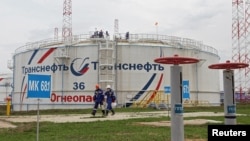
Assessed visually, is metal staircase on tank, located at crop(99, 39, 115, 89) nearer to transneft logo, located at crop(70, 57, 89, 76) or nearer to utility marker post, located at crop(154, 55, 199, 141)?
transneft logo, located at crop(70, 57, 89, 76)

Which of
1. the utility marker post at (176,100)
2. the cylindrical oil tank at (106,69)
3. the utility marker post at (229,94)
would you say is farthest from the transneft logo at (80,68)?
the utility marker post at (176,100)

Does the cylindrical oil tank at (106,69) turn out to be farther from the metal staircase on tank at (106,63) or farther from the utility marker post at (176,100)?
the utility marker post at (176,100)

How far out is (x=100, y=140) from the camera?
36.0ft

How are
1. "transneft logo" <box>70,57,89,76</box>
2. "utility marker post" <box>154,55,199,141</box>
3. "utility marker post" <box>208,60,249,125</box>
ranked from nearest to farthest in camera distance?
1. "utility marker post" <box>154,55,199,141</box>
2. "utility marker post" <box>208,60,249,125</box>
3. "transneft logo" <box>70,57,89,76</box>

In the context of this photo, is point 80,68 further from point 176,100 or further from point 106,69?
point 176,100

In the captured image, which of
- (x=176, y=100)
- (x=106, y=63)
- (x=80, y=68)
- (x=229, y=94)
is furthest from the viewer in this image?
(x=80, y=68)

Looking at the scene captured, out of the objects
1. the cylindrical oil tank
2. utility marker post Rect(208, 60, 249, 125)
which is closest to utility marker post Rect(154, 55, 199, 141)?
utility marker post Rect(208, 60, 249, 125)

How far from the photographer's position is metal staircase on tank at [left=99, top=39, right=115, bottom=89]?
4162 centimetres

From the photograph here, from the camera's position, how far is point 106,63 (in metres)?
41.8

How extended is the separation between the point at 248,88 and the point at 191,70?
17.0 metres

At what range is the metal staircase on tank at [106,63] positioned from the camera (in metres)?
41.6

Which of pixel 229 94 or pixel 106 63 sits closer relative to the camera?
pixel 229 94

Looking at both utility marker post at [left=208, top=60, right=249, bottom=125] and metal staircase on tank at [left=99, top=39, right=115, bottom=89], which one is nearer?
utility marker post at [left=208, top=60, right=249, bottom=125]

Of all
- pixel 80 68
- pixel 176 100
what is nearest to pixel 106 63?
pixel 80 68
